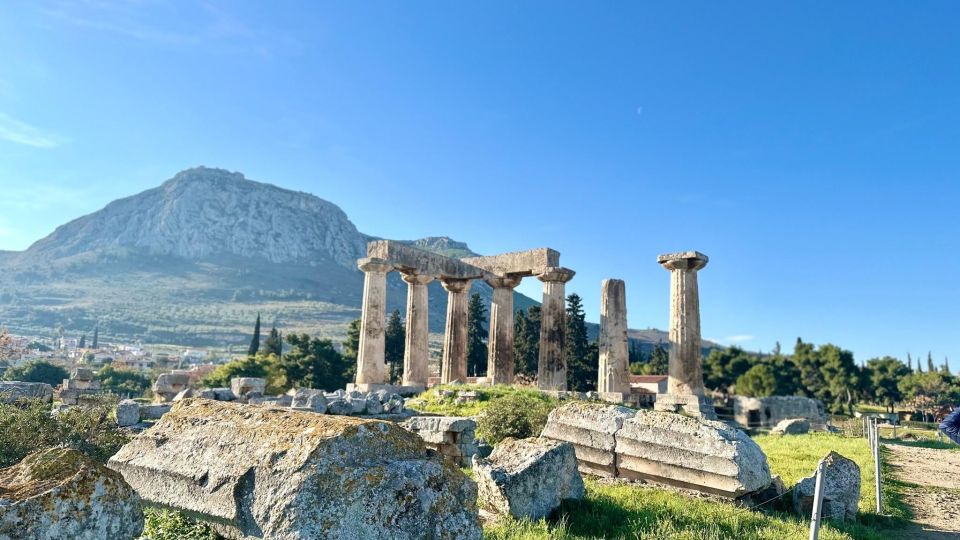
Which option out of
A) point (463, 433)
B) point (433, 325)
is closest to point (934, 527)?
point (463, 433)

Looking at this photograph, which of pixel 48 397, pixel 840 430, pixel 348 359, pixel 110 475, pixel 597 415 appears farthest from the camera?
pixel 348 359

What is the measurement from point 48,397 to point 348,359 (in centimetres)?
2767

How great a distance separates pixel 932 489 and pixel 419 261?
896 inches

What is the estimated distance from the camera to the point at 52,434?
9219 millimetres

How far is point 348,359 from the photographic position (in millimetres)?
48031

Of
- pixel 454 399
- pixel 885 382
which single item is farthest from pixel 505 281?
pixel 885 382

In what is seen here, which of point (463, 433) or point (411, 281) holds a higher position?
point (411, 281)

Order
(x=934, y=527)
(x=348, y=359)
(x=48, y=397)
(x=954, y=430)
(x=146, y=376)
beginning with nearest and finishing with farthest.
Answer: (x=954, y=430) → (x=934, y=527) → (x=48, y=397) → (x=348, y=359) → (x=146, y=376)

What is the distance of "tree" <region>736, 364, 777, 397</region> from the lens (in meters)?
56.5

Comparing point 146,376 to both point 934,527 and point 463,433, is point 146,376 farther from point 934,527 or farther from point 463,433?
point 934,527

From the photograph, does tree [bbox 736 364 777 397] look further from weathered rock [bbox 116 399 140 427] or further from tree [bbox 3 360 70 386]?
tree [bbox 3 360 70 386]

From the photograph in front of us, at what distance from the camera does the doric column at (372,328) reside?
1119 inches

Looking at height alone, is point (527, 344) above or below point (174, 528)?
above

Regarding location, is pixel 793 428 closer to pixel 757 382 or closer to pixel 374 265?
pixel 374 265
